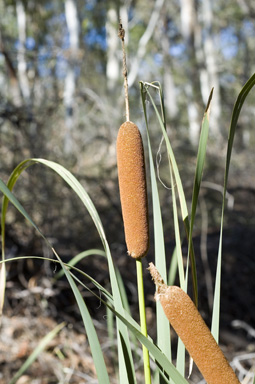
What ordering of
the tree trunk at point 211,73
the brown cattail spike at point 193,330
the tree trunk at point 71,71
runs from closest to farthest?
1. the brown cattail spike at point 193,330
2. the tree trunk at point 71,71
3. the tree trunk at point 211,73

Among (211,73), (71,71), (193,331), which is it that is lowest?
(193,331)

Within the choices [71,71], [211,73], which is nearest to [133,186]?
[71,71]

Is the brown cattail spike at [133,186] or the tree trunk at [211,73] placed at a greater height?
the tree trunk at [211,73]

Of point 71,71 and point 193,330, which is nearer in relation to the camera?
point 193,330

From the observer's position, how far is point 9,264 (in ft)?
12.7

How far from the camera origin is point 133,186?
0.76 metres

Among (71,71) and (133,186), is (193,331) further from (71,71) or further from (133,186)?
(71,71)

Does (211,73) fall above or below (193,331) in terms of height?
above

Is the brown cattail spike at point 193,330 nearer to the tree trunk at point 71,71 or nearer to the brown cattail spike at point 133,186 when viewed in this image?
the brown cattail spike at point 133,186

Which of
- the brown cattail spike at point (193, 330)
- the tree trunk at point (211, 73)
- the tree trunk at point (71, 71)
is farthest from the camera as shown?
the tree trunk at point (211, 73)

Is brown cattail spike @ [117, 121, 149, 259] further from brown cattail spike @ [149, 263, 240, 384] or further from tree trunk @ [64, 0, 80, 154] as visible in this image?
tree trunk @ [64, 0, 80, 154]

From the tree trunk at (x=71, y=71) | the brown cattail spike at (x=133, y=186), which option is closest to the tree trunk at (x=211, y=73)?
the tree trunk at (x=71, y=71)

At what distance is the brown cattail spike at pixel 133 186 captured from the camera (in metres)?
0.76

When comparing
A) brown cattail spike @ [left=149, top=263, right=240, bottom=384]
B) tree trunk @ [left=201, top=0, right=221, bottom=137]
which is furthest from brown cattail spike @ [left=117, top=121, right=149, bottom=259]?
tree trunk @ [left=201, top=0, right=221, bottom=137]
